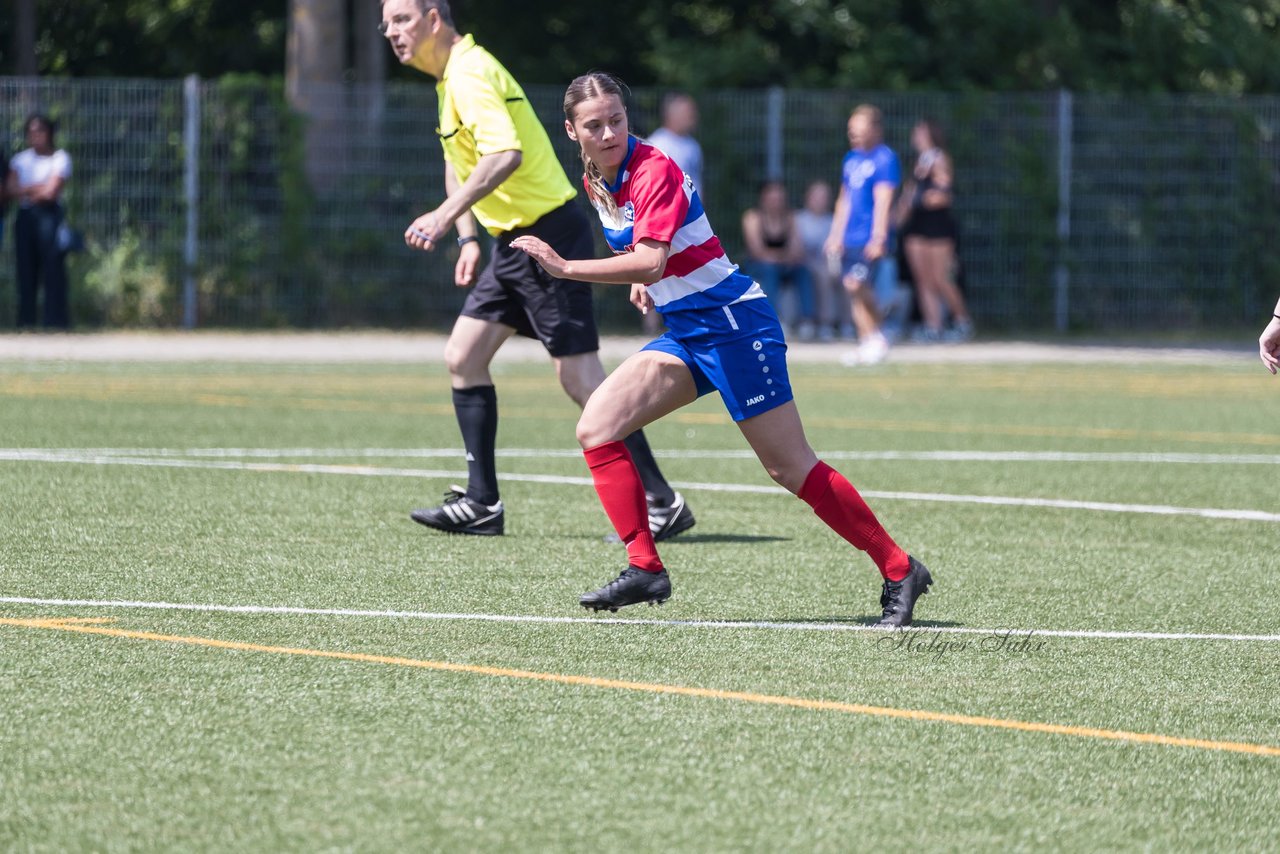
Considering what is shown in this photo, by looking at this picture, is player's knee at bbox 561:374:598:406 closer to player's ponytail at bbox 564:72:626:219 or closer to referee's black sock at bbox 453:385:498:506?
referee's black sock at bbox 453:385:498:506

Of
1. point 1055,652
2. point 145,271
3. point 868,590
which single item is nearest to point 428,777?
point 1055,652

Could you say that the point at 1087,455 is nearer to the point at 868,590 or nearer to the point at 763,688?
the point at 868,590

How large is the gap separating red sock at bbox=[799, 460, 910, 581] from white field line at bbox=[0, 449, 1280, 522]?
3124 mm

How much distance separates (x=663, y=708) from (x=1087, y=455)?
6.99 metres

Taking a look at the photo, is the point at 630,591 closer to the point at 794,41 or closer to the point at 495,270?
the point at 495,270

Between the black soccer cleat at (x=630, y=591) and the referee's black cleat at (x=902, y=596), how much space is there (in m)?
0.64

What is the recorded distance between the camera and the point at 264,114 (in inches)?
921

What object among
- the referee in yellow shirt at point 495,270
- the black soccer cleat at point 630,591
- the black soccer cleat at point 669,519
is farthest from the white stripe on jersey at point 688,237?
the black soccer cleat at point 669,519

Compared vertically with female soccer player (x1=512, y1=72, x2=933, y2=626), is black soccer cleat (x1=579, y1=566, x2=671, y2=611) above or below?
below

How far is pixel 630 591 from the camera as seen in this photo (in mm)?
6238

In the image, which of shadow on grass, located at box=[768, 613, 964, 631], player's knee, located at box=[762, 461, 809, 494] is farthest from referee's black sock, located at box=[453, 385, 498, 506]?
shadow on grass, located at box=[768, 613, 964, 631]

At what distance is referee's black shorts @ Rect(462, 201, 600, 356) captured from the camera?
27.2 feet

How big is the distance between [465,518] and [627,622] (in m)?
2.02

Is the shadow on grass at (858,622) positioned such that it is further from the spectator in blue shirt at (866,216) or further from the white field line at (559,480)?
the spectator in blue shirt at (866,216)
